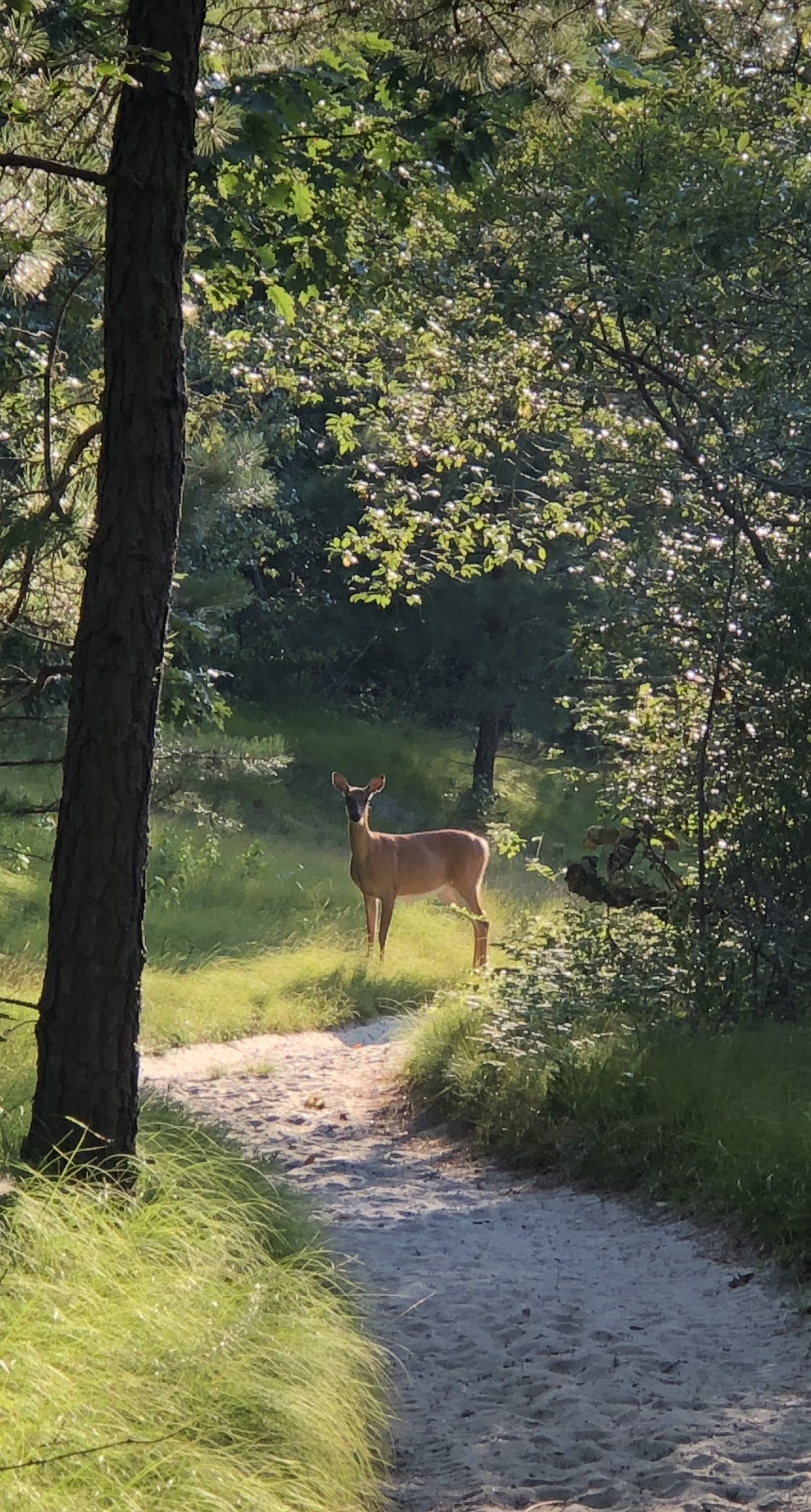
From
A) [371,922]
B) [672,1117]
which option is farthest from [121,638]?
[371,922]

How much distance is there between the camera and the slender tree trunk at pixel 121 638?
443cm

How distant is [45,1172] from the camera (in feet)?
14.5

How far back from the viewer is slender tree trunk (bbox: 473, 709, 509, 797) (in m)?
27.7

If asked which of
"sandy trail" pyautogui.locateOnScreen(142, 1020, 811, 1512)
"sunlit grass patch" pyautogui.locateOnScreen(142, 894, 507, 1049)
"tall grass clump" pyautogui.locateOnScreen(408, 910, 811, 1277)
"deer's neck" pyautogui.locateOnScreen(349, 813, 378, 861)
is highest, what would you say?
"deer's neck" pyautogui.locateOnScreen(349, 813, 378, 861)

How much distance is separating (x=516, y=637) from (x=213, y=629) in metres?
16.2

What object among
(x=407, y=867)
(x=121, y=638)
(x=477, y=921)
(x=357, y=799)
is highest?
(x=121, y=638)

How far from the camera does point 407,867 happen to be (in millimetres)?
Result: 15797

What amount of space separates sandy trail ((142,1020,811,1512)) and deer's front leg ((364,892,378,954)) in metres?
5.88

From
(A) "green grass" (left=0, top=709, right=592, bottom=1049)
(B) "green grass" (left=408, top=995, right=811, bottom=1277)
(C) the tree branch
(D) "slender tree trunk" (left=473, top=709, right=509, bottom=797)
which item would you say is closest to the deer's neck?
(A) "green grass" (left=0, top=709, right=592, bottom=1049)

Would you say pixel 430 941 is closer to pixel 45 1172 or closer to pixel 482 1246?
pixel 482 1246

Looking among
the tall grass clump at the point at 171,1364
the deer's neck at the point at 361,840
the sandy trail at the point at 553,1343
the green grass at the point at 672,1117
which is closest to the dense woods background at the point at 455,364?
the tall grass clump at the point at 171,1364

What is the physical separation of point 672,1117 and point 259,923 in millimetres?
8030

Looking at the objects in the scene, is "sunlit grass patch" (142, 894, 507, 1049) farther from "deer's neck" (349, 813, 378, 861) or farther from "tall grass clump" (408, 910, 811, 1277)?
"tall grass clump" (408, 910, 811, 1277)

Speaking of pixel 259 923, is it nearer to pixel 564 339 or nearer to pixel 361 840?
pixel 361 840
